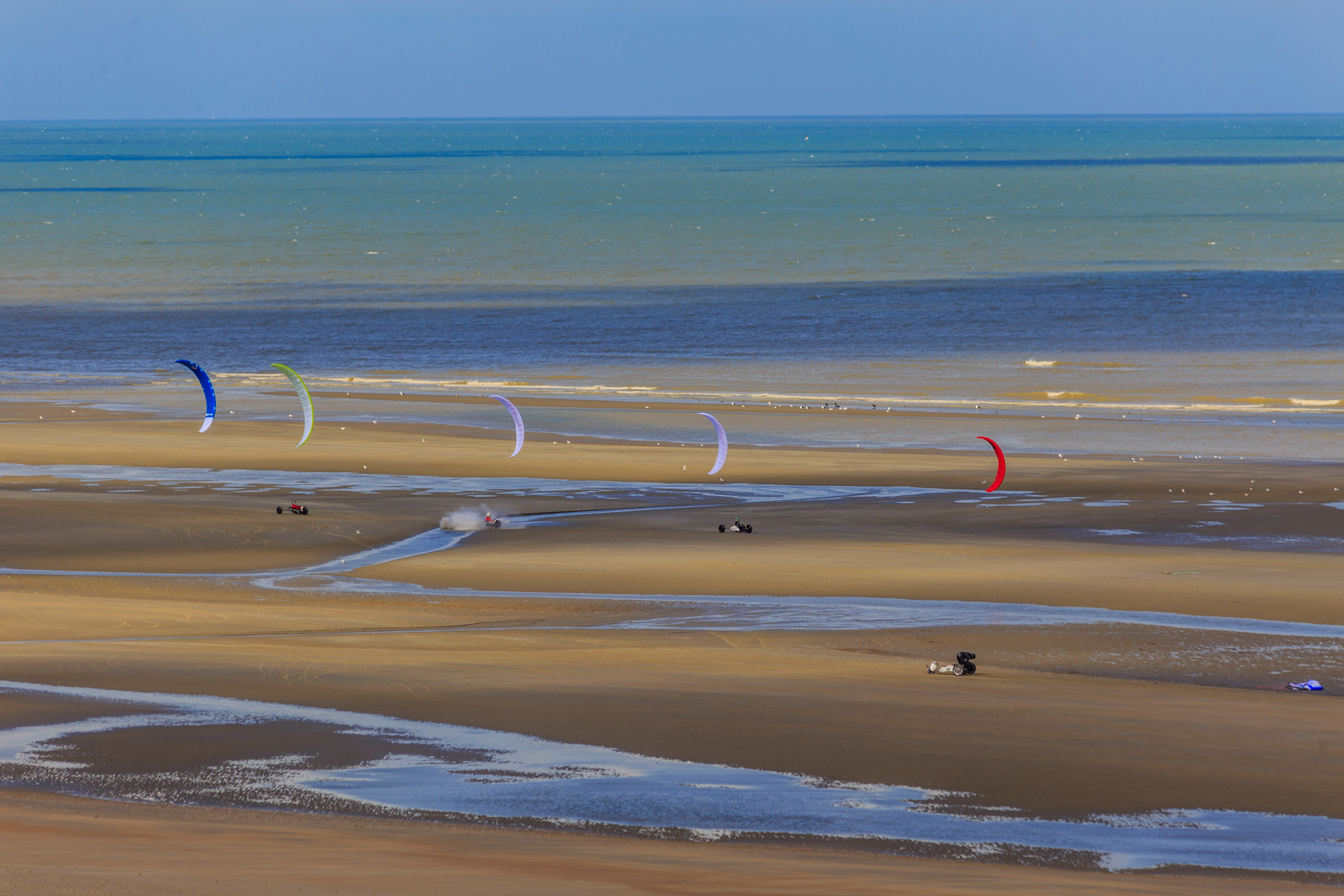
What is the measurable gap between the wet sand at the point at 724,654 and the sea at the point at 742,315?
954 centimetres

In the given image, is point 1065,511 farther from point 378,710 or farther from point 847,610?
point 378,710

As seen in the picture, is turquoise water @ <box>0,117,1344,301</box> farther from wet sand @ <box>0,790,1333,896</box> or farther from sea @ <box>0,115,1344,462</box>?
wet sand @ <box>0,790,1333,896</box>

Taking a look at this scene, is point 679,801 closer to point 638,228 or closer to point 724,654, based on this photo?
point 724,654

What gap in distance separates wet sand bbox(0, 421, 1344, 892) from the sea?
954cm

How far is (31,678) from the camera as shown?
489 inches

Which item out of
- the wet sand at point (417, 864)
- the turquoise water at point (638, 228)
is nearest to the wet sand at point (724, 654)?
the wet sand at point (417, 864)

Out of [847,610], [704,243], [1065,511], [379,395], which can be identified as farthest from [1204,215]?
[847,610]

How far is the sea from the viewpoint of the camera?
3450cm

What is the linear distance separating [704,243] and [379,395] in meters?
49.9

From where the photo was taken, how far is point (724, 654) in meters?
13.8

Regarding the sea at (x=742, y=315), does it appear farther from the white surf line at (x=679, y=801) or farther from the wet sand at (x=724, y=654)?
the white surf line at (x=679, y=801)

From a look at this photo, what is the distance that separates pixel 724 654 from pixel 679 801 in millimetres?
4182

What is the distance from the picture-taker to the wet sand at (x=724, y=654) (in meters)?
8.93

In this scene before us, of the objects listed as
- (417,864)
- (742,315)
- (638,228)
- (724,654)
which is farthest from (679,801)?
(638,228)
